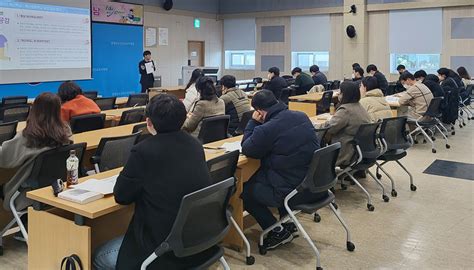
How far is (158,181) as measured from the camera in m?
2.12

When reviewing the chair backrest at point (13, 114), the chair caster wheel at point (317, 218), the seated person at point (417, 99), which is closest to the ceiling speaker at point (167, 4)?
the seated person at point (417, 99)

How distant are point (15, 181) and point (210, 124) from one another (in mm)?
1967

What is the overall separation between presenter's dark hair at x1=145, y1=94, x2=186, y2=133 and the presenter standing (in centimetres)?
878

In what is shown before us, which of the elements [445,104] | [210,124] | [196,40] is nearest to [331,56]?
[196,40]

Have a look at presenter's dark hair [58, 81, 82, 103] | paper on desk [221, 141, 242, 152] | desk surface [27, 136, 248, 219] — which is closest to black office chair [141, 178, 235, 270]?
desk surface [27, 136, 248, 219]

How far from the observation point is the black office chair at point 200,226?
82.5 inches

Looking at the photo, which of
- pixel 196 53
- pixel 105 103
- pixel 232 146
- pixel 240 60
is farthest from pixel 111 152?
pixel 240 60

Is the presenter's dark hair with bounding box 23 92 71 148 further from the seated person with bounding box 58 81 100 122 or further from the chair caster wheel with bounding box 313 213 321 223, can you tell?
the chair caster wheel with bounding box 313 213 321 223

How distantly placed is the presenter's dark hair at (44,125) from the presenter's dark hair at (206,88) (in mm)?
1916

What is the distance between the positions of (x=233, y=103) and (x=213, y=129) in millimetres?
962

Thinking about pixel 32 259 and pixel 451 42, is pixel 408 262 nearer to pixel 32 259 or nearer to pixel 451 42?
pixel 32 259

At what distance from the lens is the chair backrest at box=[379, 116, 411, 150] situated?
4.65 metres

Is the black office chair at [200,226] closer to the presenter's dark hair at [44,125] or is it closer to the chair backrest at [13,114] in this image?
the presenter's dark hair at [44,125]

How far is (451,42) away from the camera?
470 inches
